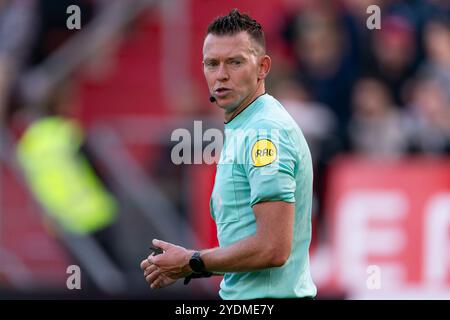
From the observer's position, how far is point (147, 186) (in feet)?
34.9

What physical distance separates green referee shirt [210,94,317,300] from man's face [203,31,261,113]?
0.38 ft

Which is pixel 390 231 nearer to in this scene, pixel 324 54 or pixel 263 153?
pixel 324 54

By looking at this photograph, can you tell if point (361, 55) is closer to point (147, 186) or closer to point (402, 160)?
point (402, 160)

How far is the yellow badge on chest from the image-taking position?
4594 mm

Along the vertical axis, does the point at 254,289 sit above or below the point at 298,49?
below

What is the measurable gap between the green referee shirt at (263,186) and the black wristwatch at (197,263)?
0.13 meters

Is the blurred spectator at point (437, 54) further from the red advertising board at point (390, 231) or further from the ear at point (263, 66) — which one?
the ear at point (263, 66)

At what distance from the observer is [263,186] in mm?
4559

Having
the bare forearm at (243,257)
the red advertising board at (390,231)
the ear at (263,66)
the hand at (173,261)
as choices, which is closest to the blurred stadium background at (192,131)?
the red advertising board at (390,231)

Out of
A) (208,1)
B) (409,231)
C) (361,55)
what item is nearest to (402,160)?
(409,231)

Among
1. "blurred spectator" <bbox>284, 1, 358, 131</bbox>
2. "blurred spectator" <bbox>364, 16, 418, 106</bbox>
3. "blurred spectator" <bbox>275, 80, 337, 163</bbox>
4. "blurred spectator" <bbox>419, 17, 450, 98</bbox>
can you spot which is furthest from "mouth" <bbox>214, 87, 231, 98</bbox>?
"blurred spectator" <bbox>419, 17, 450, 98</bbox>

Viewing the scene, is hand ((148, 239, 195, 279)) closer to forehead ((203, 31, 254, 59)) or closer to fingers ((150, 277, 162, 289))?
fingers ((150, 277, 162, 289))

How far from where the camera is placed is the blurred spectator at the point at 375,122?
10641 mm

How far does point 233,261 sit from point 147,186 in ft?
19.9
